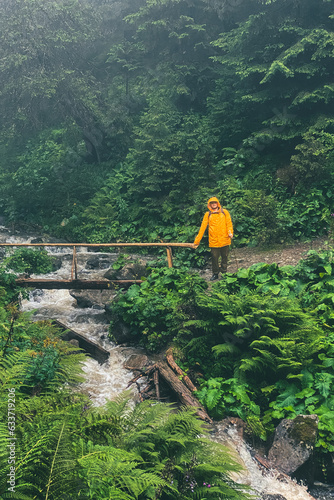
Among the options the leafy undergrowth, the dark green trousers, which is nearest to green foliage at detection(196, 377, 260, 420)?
the leafy undergrowth

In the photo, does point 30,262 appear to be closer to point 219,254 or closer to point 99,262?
point 99,262

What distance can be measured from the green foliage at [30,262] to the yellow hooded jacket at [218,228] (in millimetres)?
6494

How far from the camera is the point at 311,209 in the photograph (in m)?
12.5

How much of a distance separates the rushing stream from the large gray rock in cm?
22

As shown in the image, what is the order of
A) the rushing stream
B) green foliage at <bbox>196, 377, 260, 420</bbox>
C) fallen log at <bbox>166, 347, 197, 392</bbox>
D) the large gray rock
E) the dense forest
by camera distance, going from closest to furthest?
1. the dense forest
2. the rushing stream
3. the large gray rock
4. green foliage at <bbox>196, 377, 260, 420</bbox>
5. fallen log at <bbox>166, 347, 197, 392</bbox>

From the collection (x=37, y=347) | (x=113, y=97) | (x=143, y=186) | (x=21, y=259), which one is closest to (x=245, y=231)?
(x=143, y=186)

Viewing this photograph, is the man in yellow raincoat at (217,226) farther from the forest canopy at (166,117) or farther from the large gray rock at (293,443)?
the large gray rock at (293,443)

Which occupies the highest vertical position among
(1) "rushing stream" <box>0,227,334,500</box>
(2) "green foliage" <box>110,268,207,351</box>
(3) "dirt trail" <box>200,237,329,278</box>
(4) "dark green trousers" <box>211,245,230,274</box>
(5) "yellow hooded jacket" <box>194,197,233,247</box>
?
(5) "yellow hooded jacket" <box>194,197,233,247</box>

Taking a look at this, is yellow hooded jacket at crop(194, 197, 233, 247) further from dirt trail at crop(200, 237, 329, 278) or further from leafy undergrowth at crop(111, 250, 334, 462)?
dirt trail at crop(200, 237, 329, 278)

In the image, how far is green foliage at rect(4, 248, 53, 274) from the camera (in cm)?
1210

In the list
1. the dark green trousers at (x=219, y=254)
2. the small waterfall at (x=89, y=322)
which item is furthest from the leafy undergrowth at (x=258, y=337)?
the small waterfall at (x=89, y=322)

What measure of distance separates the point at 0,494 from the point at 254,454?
4.29m

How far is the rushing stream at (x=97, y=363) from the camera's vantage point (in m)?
5.22

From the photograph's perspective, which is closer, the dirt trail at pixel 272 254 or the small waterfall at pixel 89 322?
the small waterfall at pixel 89 322
